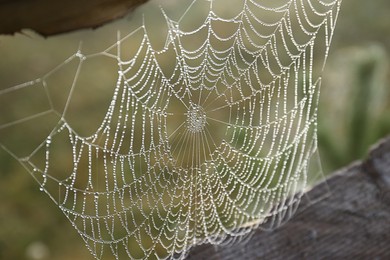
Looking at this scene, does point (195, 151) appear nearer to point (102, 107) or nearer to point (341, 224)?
point (341, 224)

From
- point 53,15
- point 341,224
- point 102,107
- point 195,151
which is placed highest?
point 53,15

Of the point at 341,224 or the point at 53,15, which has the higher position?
the point at 53,15

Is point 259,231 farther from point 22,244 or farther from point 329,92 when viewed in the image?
point 329,92

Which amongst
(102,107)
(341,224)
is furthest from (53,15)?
(102,107)

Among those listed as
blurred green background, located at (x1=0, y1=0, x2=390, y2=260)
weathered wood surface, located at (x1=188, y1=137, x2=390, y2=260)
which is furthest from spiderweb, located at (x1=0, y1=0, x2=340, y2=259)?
blurred green background, located at (x1=0, y1=0, x2=390, y2=260)

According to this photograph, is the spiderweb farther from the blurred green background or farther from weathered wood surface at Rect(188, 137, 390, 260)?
the blurred green background

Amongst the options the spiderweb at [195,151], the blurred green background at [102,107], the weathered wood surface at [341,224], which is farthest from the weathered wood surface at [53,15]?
the blurred green background at [102,107]

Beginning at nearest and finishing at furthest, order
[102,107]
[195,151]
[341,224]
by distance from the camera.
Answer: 1. [341,224]
2. [195,151]
3. [102,107]
